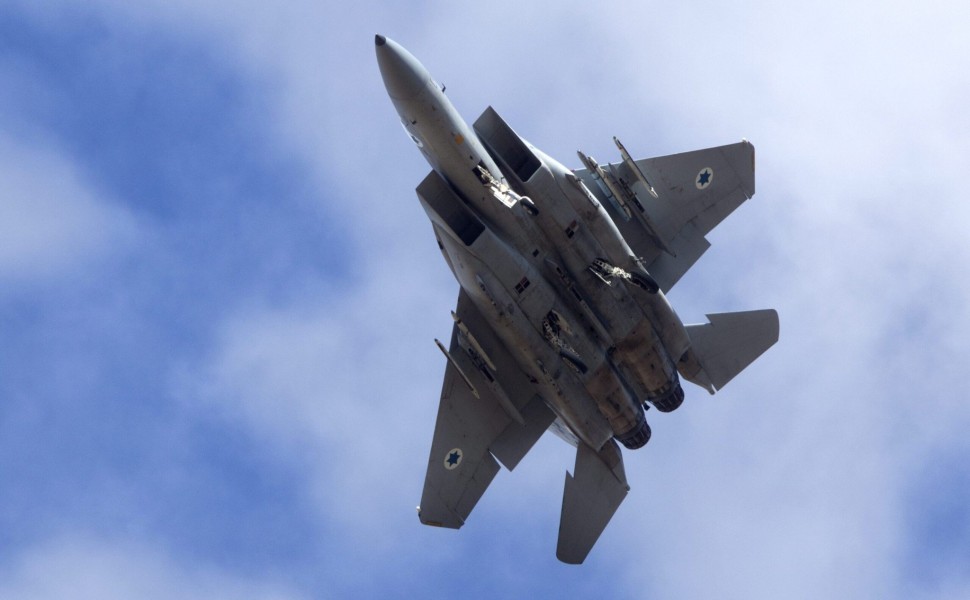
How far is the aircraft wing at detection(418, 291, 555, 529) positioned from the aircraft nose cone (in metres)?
7.41

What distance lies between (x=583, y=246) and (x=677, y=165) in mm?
4259

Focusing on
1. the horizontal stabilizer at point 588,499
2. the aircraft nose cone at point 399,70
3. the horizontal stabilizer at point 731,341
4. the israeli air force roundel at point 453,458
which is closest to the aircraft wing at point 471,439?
the israeli air force roundel at point 453,458

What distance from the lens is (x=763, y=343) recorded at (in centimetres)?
3575

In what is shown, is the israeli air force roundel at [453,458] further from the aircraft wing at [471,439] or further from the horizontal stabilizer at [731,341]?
the horizontal stabilizer at [731,341]

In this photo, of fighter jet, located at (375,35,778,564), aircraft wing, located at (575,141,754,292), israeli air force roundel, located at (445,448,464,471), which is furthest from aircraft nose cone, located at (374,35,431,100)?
israeli air force roundel, located at (445,448,464,471)

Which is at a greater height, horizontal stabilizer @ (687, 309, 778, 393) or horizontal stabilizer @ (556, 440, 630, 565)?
horizontal stabilizer @ (687, 309, 778, 393)

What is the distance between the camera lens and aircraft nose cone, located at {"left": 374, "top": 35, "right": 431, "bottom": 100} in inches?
1233

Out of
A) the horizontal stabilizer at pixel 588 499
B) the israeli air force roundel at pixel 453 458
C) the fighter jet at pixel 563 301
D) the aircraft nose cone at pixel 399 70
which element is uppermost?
the aircraft nose cone at pixel 399 70

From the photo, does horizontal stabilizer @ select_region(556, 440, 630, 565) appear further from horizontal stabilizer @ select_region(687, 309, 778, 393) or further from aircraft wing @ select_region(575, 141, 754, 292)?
aircraft wing @ select_region(575, 141, 754, 292)

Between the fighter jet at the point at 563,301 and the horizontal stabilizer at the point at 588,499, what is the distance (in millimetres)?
36

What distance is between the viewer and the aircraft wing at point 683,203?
35.1 metres

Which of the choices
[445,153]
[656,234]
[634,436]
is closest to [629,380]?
[634,436]

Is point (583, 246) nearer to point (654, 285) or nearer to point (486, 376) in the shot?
point (654, 285)

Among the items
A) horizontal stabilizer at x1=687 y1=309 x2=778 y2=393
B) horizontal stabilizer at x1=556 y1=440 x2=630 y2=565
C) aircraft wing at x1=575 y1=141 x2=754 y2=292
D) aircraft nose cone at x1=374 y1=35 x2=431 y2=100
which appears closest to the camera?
aircraft nose cone at x1=374 y1=35 x2=431 y2=100
